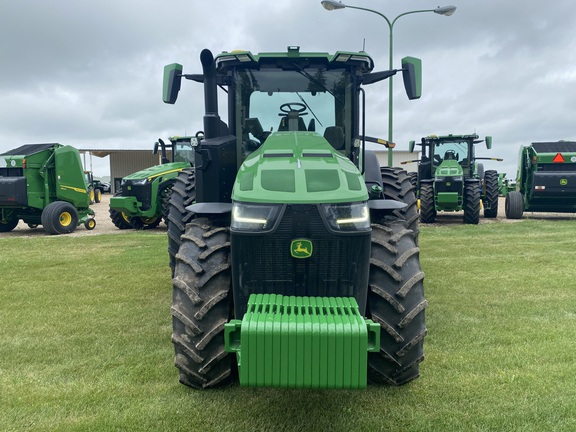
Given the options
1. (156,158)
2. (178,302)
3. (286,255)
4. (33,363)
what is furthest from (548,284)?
(156,158)

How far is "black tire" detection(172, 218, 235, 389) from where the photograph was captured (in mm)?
3271

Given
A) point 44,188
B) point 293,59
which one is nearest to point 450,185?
point 293,59

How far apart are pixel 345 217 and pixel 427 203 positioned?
43.4ft

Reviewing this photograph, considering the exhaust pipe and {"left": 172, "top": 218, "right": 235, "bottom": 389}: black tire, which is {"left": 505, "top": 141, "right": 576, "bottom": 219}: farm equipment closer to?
the exhaust pipe

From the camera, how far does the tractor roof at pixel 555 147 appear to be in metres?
15.9

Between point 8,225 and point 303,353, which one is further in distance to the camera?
point 8,225

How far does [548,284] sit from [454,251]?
3127 millimetres

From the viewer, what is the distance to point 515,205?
1681 centimetres

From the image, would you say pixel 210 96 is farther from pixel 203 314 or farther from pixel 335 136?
pixel 203 314

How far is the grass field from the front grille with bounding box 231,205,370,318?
2.48ft

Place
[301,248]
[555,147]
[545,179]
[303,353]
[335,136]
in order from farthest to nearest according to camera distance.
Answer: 1. [555,147]
2. [545,179]
3. [335,136]
4. [301,248]
5. [303,353]

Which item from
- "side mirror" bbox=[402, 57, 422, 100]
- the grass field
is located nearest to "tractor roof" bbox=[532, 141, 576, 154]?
the grass field

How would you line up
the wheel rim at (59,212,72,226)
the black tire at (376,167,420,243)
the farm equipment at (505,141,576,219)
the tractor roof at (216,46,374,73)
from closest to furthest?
the tractor roof at (216,46,374,73) < the black tire at (376,167,420,243) < the wheel rim at (59,212,72,226) < the farm equipment at (505,141,576,219)

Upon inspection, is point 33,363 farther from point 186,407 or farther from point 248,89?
point 248,89
